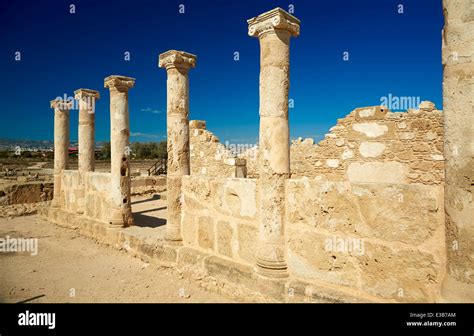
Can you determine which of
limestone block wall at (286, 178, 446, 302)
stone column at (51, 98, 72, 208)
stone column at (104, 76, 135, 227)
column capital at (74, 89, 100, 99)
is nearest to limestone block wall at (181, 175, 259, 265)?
limestone block wall at (286, 178, 446, 302)

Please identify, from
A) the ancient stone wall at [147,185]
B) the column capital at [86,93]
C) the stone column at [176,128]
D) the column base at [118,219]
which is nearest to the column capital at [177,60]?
the stone column at [176,128]

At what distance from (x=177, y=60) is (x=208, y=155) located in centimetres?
678

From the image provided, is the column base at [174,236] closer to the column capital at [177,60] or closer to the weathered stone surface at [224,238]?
the weathered stone surface at [224,238]

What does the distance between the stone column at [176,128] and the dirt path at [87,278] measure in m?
0.85

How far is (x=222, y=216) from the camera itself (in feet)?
15.2

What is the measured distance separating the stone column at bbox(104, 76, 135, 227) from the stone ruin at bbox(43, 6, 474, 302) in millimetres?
23

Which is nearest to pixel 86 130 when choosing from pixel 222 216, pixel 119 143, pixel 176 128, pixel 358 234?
pixel 119 143

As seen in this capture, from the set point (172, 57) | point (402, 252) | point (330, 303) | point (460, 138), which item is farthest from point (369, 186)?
point (172, 57)

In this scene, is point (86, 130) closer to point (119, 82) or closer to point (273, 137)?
point (119, 82)

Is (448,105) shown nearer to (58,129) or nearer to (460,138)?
(460,138)

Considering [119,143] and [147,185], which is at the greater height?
[119,143]

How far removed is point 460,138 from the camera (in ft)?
8.27

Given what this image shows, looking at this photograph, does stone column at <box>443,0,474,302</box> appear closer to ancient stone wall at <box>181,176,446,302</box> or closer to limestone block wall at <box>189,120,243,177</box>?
ancient stone wall at <box>181,176,446,302</box>
